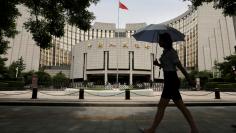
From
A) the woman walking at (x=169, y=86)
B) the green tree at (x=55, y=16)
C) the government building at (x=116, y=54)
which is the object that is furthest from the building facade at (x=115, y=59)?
the woman walking at (x=169, y=86)

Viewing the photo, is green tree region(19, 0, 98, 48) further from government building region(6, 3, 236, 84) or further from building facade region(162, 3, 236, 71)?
government building region(6, 3, 236, 84)

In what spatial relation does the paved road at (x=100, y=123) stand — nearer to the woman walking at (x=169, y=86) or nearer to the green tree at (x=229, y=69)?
the woman walking at (x=169, y=86)

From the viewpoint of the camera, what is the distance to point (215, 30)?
82500mm

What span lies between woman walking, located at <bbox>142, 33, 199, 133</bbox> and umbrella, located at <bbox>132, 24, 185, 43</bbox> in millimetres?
1364

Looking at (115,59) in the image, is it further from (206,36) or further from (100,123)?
(100,123)

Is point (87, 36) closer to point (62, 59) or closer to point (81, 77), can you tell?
point (62, 59)

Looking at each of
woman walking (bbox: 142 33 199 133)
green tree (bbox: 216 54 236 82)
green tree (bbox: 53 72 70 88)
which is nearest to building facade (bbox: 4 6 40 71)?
green tree (bbox: 53 72 70 88)

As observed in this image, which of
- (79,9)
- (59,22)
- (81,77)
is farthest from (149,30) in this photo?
(81,77)

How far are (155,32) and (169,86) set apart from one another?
2432 mm

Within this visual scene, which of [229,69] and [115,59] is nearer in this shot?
[229,69]

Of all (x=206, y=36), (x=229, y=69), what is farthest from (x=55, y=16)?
(x=206, y=36)

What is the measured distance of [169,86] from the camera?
5016 mm

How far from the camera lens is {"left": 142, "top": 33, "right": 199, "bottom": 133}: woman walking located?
5000 mm

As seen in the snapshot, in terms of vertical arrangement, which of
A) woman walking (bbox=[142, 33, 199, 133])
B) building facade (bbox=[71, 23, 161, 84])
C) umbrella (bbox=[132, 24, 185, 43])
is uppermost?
building facade (bbox=[71, 23, 161, 84])
